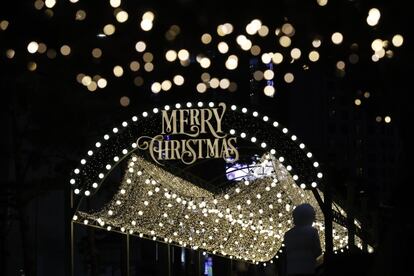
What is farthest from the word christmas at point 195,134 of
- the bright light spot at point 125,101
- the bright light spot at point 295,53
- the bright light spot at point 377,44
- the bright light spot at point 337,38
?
the bright light spot at point 125,101

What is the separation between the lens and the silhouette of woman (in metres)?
8.88

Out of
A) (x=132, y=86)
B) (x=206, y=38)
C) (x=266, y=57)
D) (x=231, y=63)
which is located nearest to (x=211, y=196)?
(x=266, y=57)

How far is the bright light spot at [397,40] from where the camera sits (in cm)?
821

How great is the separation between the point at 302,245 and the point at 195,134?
532 centimetres

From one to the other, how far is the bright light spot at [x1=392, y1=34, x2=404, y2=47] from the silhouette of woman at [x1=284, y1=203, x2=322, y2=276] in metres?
1.69

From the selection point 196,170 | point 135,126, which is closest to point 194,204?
point 135,126

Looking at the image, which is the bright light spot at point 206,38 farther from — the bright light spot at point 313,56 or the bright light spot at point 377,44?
the bright light spot at point 377,44

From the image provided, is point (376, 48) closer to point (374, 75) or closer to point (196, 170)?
point (374, 75)

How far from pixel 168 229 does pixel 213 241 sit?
1.03 meters

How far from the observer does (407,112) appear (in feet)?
23.7

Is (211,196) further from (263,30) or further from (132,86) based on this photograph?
(132,86)

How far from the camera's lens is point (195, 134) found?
14008mm

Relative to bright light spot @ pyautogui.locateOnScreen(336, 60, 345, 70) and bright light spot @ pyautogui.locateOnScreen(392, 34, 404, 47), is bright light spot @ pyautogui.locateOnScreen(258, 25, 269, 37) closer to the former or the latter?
bright light spot @ pyautogui.locateOnScreen(336, 60, 345, 70)

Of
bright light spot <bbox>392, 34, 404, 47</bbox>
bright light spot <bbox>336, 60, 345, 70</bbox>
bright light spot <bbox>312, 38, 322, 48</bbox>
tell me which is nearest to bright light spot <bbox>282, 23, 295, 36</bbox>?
bright light spot <bbox>312, 38, 322, 48</bbox>
